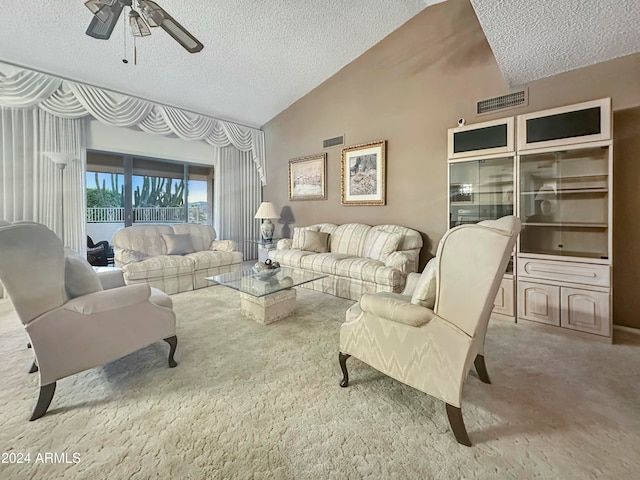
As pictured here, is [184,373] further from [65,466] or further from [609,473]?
[609,473]

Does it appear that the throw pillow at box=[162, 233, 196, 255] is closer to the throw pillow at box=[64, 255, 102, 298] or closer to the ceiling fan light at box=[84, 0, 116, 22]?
the throw pillow at box=[64, 255, 102, 298]

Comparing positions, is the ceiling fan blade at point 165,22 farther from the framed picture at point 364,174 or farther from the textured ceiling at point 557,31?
the framed picture at point 364,174

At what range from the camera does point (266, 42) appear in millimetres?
3852

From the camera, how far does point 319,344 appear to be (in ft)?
8.05

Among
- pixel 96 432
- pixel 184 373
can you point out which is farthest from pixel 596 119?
pixel 96 432

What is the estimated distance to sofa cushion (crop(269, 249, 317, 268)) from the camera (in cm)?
435

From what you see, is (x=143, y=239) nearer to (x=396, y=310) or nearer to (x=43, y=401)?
(x=43, y=401)

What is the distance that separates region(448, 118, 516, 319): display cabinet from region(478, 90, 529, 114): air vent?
43cm

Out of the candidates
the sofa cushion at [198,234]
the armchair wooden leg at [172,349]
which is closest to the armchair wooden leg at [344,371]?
the armchair wooden leg at [172,349]

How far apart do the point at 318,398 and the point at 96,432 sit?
117cm

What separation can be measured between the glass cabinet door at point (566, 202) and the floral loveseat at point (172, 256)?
3998 mm

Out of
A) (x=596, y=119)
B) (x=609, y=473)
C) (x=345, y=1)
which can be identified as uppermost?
(x=345, y=1)

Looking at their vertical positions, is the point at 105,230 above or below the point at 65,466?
above

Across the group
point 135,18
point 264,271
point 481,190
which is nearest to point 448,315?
point 264,271
